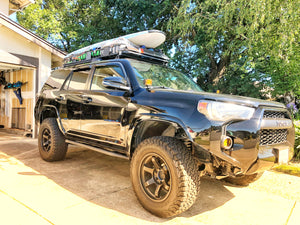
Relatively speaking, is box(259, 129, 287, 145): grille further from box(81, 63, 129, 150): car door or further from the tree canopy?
the tree canopy

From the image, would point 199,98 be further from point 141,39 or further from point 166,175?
point 141,39

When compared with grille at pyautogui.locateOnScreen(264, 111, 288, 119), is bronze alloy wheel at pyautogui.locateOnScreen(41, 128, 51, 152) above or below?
below

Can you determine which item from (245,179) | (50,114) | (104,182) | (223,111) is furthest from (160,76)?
(50,114)

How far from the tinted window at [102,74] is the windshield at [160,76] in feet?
0.82

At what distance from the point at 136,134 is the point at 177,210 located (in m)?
1.01

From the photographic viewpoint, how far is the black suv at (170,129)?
212cm

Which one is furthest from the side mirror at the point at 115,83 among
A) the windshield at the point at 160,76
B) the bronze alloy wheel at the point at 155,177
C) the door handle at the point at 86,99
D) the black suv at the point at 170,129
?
the bronze alloy wheel at the point at 155,177

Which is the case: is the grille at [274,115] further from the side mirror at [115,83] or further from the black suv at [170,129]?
the side mirror at [115,83]

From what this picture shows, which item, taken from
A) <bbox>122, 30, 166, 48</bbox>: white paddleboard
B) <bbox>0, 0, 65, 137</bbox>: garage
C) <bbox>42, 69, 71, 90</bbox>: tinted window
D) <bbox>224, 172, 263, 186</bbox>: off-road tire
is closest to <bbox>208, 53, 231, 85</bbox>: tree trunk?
<bbox>122, 30, 166, 48</bbox>: white paddleboard

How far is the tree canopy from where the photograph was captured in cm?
638

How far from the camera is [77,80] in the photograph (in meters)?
3.93

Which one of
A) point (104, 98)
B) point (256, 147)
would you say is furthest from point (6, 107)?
point (256, 147)

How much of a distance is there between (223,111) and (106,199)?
5.84 ft

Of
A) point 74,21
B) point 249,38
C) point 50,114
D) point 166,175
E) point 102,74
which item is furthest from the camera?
point 74,21
